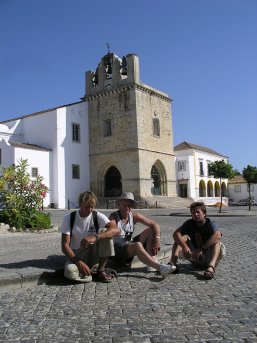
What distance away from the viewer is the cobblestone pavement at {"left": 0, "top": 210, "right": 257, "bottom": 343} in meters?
3.16

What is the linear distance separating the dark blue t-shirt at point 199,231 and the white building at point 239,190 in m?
55.3

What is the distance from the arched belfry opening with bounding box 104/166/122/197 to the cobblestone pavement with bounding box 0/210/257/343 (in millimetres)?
26235

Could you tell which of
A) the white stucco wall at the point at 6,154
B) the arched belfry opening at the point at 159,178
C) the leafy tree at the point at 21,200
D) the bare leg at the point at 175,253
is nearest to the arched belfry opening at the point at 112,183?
the arched belfry opening at the point at 159,178

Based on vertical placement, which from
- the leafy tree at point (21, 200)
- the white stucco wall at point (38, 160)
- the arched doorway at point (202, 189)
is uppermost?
the white stucco wall at point (38, 160)

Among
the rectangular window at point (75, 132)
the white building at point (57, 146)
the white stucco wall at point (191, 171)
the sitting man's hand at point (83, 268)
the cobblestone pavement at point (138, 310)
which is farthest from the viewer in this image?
the white stucco wall at point (191, 171)

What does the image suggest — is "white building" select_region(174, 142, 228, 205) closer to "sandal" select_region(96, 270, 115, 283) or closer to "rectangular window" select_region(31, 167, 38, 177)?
"rectangular window" select_region(31, 167, 38, 177)

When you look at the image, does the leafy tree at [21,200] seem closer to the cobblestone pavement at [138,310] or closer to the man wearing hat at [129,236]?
the man wearing hat at [129,236]

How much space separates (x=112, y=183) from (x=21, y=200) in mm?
20933

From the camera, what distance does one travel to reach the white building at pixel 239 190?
193ft

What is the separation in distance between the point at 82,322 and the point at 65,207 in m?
26.6

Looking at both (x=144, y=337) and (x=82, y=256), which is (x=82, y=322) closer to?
(x=144, y=337)

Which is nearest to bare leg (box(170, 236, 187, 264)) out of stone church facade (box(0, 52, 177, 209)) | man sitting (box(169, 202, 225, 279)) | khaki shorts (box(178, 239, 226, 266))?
man sitting (box(169, 202, 225, 279))

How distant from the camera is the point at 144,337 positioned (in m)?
3.10

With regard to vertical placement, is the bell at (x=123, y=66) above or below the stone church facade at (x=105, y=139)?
above
